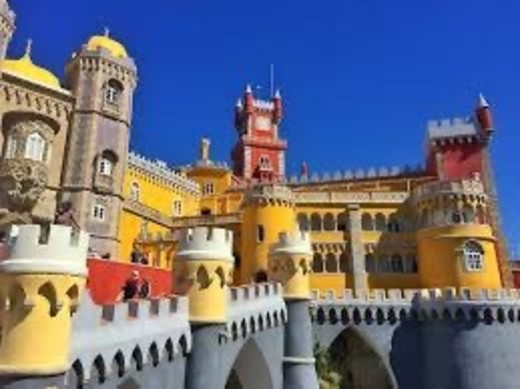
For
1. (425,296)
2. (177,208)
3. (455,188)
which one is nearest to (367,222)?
(455,188)

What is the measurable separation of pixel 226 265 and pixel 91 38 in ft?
105

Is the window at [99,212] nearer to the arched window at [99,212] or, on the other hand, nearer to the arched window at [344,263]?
the arched window at [99,212]

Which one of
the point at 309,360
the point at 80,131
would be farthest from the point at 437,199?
the point at 80,131

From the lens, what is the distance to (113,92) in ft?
135

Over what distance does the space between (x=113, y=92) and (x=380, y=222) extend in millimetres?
25815

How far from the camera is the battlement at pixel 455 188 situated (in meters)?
44.9

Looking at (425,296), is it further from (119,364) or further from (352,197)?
(119,364)

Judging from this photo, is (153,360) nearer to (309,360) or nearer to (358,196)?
(309,360)

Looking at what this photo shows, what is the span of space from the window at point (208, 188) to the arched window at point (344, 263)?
59.9 ft

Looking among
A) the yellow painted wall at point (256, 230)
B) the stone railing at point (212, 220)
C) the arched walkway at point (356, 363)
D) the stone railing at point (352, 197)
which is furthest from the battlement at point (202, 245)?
the stone railing at point (352, 197)

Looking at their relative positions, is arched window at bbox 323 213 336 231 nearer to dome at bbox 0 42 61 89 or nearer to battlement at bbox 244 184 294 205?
battlement at bbox 244 184 294 205

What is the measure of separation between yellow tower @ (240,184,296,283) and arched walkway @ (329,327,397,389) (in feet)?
27.8

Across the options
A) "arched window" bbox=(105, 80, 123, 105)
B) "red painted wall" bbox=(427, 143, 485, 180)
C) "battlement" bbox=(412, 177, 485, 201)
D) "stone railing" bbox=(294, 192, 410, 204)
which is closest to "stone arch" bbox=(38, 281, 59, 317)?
"arched window" bbox=(105, 80, 123, 105)

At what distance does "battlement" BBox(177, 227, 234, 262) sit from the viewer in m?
17.5
